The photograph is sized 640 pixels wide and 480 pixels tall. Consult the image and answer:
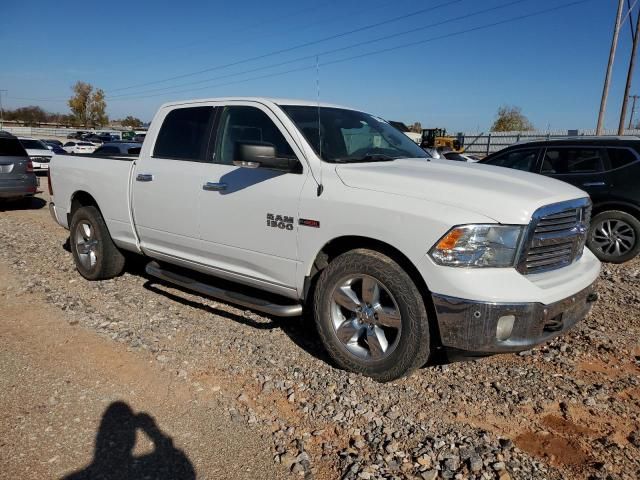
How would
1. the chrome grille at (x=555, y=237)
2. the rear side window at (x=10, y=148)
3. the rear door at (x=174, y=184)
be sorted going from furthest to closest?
the rear side window at (x=10, y=148), the rear door at (x=174, y=184), the chrome grille at (x=555, y=237)

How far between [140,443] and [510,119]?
74.0 meters

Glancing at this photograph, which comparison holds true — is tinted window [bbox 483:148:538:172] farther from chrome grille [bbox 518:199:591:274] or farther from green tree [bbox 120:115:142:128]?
green tree [bbox 120:115:142:128]

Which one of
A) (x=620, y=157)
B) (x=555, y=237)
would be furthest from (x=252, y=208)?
(x=620, y=157)

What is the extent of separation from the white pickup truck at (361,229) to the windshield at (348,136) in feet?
0.06

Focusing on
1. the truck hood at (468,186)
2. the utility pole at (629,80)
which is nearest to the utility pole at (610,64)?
the utility pole at (629,80)

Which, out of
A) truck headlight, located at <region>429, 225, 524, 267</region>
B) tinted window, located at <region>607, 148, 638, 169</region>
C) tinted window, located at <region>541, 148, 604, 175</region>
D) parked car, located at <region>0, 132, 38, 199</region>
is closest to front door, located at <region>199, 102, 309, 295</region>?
truck headlight, located at <region>429, 225, 524, 267</region>

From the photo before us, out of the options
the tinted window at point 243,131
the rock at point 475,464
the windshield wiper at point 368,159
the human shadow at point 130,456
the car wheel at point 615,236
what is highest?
the tinted window at point 243,131

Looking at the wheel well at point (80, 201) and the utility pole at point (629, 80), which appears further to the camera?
the utility pole at point (629, 80)

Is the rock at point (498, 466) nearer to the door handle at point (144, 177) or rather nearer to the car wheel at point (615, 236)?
the door handle at point (144, 177)

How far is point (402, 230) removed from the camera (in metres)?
3.13

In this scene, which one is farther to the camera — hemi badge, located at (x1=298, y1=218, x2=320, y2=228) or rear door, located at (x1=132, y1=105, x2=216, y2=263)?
rear door, located at (x1=132, y1=105, x2=216, y2=263)

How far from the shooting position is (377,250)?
341 centimetres

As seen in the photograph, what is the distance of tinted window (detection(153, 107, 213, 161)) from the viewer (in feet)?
14.8

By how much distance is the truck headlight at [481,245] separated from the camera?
2.94 meters
